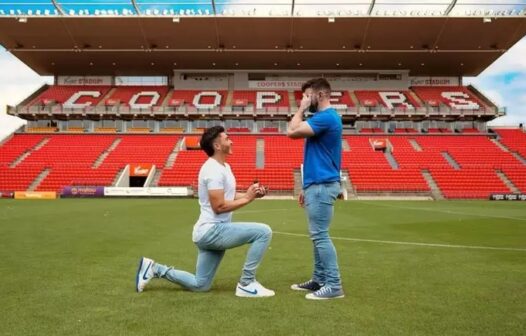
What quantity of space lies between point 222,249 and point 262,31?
37780mm

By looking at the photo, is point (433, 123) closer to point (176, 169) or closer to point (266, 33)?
point (266, 33)

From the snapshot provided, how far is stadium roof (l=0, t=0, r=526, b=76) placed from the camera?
38.6m

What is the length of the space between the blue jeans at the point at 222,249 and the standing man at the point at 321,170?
23.2 inches

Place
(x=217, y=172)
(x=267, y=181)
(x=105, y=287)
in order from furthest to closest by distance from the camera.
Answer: (x=267, y=181) → (x=105, y=287) → (x=217, y=172)

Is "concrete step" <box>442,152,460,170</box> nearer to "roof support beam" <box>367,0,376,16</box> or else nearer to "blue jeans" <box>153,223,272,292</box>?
"roof support beam" <box>367,0,376,16</box>

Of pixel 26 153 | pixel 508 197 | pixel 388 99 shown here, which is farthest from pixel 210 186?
pixel 388 99

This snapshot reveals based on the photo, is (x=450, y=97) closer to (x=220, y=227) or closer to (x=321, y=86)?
(x=321, y=86)

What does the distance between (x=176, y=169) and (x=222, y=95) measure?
1432 cm

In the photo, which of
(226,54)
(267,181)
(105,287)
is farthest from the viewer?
(226,54)

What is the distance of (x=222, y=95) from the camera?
50.1 metres

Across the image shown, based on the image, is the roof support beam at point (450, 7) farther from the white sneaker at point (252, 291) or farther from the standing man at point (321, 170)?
the white sneaker at point (252, 291)

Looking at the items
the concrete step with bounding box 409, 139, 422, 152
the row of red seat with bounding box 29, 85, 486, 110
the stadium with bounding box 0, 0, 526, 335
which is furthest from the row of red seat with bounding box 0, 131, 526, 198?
the row of red seat with bounding box 29, 85, 486, 110

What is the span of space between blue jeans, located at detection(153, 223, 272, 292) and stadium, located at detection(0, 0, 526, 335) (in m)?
0.19

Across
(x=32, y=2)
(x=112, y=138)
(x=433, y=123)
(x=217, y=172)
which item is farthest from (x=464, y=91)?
(x=217, y=172)
